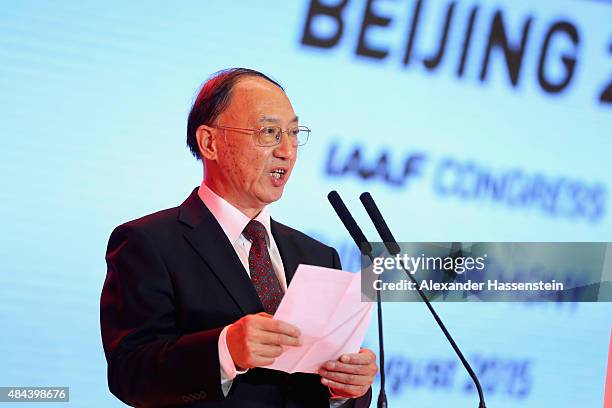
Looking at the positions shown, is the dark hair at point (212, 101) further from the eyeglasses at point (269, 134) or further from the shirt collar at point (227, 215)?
the shirt collar at point (227, 215)

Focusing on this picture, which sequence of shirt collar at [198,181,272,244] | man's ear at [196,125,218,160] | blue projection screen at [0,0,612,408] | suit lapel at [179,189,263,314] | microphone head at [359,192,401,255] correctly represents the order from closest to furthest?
microphone head at [359,192,401,255] → suit lapel at [179,189,263,314] → shirt collar at [198,181,272,244] → man's ear at [196,125,218,160] → blue projection screen at [0,0,612,408]

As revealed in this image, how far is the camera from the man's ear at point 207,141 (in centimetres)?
260


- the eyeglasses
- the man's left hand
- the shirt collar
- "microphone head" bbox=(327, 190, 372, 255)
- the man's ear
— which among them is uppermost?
the eyeglasses

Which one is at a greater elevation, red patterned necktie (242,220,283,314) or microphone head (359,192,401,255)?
microphone head (359,192,401,255)

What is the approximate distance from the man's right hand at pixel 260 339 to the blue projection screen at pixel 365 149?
4.55 ft

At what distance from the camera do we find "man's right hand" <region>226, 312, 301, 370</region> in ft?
6.51

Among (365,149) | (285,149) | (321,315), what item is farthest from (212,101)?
(365,149)

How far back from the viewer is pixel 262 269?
243 cm

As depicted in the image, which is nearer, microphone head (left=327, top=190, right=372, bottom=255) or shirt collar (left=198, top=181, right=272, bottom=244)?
microphone head (left=327, top=190, right=372, bottom=255)

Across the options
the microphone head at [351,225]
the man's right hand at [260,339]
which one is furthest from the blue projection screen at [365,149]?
the man's right hand at [260,339]

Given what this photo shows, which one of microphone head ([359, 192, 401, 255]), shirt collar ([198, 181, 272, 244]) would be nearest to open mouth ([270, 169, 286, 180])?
shirt collar ([198, 181, 272, 244])

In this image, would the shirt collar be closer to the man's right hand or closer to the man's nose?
the man's nose

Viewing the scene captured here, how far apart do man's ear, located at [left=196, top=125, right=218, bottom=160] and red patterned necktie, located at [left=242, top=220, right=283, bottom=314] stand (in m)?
0.25

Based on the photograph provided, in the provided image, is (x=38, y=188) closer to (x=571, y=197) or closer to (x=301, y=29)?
(x=301, y=29)
